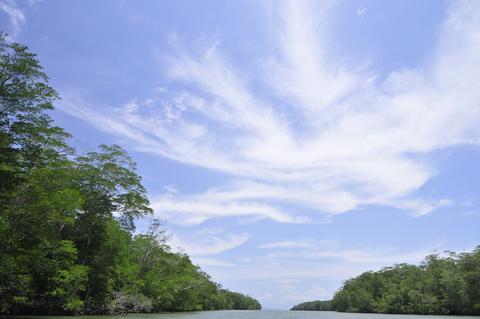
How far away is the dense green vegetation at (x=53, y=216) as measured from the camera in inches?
802

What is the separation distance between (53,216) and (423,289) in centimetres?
7768

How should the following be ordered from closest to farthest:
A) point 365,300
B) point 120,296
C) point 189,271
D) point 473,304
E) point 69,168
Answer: point 69,168 → point 120,296 → point 473,304 → point 189,271 → point 365,300

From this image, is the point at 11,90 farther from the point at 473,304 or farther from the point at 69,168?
the point at 473,304

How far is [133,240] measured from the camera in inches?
1999

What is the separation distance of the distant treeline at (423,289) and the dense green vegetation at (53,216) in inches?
1962

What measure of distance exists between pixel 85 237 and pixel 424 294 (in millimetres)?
67515

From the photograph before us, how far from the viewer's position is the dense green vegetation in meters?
20.4

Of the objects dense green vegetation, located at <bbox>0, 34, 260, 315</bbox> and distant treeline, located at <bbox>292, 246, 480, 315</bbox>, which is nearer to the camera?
dense green vegetation, located at <bbox>0, 34, 260, 315</bbox>

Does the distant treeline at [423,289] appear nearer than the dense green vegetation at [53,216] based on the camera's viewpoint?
No

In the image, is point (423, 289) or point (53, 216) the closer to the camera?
point (53, 216)

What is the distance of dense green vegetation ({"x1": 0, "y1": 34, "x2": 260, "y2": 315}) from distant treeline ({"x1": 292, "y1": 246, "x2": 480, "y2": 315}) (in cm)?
4983

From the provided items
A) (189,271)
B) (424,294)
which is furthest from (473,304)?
(189,271)

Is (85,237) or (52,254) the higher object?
(85,237)

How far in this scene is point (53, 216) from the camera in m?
21.8
